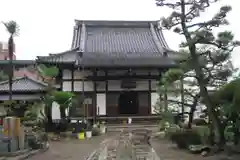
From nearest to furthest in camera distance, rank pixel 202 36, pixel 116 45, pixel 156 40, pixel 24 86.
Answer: pixel 202 36 → pixel 24 86 → pixel 116 45 → pixel 156 40

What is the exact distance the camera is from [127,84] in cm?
2617

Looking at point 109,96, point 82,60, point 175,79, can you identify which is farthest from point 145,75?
point 175,79

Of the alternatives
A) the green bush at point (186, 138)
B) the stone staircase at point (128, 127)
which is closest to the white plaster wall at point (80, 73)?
the stone staircase at point (128, 127)

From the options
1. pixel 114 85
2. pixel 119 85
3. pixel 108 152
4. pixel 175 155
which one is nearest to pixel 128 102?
pixel 119 85

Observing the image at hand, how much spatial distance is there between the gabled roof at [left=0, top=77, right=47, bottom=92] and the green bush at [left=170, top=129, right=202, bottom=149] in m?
Answer: 14.5

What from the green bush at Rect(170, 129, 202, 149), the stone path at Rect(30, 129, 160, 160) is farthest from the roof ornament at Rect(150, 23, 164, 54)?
the green bush at Rect(170, 129, 202, 149)

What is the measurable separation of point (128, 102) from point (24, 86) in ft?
29.1

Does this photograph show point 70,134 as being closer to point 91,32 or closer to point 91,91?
point 91,91

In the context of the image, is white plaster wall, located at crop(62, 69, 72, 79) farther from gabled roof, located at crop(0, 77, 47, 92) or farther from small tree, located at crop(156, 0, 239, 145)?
small tree, located at crop(156, 0, 239, 145)

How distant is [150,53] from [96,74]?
4.98 m

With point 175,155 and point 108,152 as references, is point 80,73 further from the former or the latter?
point 175,155

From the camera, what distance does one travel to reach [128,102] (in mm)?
28297

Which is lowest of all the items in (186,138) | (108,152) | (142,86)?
(108,152)

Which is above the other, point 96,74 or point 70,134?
point 96,74
